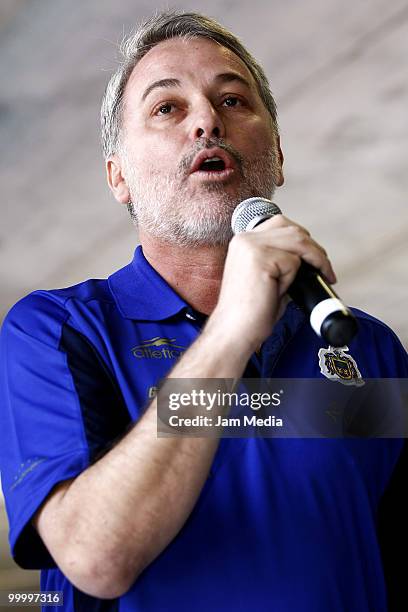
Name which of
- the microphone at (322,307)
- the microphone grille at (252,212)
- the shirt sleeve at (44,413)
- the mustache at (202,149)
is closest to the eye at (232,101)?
the mustache at (202,149)

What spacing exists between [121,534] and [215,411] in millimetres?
163

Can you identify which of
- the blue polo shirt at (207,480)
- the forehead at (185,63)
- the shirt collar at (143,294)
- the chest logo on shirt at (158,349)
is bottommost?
Answer: the blue polo shirt at (207,480)

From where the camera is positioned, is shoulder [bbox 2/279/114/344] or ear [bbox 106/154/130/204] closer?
shoulder [bbox 2/279/114/344]

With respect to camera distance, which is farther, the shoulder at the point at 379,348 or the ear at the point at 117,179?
the ear at the point at 117,179

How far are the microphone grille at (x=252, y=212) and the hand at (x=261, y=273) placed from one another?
0.11m

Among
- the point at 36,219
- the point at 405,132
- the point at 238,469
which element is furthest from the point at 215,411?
the point at 405,132

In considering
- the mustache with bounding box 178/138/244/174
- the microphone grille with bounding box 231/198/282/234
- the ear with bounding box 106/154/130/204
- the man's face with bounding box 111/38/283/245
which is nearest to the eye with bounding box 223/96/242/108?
the man's face with bounding box 111/38/283/245

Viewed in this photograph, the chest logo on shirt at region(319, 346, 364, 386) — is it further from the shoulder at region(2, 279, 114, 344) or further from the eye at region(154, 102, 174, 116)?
the eye at region(154, 102, 174, 116)

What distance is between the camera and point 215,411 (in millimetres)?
871

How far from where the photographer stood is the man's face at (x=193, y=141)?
1231 millimetres

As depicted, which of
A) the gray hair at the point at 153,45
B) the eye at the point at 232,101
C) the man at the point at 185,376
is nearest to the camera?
the man at the point at 185,376

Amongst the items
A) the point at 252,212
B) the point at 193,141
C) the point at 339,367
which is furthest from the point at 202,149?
the point at 339,367

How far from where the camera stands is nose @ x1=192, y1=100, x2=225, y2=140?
48.8 inches

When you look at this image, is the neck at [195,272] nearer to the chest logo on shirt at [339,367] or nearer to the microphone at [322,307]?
the chest logo on shirt at [339,367]
